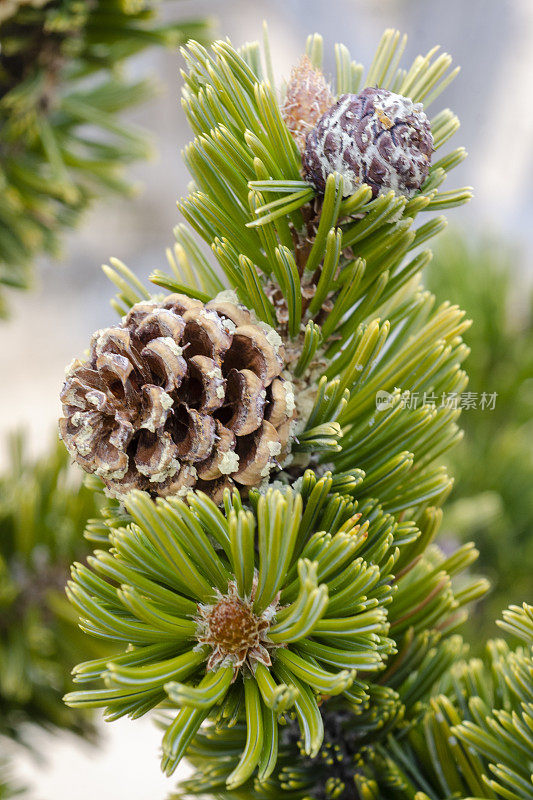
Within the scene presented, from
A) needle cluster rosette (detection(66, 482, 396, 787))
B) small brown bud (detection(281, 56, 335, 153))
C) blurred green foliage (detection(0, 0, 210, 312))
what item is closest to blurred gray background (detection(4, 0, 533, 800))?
blurred green foliage (detection(0, 0, 210, 312))

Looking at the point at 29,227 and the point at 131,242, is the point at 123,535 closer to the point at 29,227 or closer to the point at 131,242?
the point at 29,227

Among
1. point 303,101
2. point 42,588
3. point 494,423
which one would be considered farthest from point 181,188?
point 303,101

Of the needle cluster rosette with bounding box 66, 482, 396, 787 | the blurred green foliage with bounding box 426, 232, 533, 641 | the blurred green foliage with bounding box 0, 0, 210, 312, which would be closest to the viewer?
the needle cluster rosette with bounding box 66, 482, 396, 787

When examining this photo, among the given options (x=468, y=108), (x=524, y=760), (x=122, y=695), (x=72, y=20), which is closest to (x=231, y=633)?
→ (x=122, y=695)

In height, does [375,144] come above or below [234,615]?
above

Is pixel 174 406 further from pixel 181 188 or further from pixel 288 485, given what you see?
pixel 181 188

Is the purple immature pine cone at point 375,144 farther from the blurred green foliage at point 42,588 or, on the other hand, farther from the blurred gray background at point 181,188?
the blurred gray background at point 181,188

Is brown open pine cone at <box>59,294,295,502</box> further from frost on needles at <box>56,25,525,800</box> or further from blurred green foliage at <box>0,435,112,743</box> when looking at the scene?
blurred green foliage at <box>0,435,112,743</box>

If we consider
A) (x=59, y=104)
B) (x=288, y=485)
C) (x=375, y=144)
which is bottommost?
(x=288, y=485)
